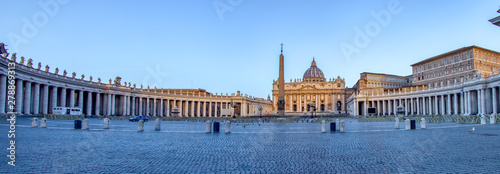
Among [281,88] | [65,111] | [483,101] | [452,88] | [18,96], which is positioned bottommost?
[65,111]

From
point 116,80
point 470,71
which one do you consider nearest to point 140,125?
point 116,80

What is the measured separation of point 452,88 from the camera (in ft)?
189

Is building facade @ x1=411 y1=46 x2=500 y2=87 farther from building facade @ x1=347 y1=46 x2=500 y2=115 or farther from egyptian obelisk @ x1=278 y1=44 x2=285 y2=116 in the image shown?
egyptian obelisk @ x1=278 y1=44 x2=285 y2=116

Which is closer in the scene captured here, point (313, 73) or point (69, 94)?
point (69, 94)

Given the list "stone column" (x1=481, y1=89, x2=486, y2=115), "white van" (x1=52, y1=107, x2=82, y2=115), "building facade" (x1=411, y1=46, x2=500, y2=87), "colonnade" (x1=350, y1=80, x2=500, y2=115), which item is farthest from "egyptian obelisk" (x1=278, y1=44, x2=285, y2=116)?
"building facade" (x1=411, y1=46, x2=500, y2=87)

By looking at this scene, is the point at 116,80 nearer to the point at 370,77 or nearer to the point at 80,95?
the point at 80,95

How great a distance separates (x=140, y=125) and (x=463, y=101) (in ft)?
180

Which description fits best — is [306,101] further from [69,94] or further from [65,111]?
[65,111]

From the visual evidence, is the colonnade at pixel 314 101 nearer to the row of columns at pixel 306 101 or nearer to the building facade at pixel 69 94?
the row of columns at pixel 306 101

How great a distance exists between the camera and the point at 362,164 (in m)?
8.52

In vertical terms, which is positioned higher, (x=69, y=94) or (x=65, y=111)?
(x=69, y=94)

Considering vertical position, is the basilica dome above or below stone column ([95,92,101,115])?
above

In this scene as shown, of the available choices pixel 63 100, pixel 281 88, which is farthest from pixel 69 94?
pixel 281 88

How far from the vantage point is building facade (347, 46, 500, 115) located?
46.9 m
